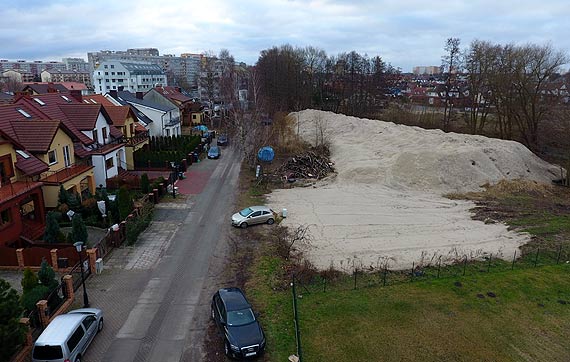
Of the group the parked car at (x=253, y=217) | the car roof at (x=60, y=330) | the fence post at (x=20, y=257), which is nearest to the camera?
the car roof at (x=60, y=330)

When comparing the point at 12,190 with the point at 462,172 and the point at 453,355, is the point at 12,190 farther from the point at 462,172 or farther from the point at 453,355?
the point at 462,172

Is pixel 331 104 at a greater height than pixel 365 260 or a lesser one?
greater

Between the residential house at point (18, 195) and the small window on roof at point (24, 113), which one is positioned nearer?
the residential house at point (18, 195)

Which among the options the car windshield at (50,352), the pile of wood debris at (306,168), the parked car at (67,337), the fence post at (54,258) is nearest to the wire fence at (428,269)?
the parked car at (67,337)

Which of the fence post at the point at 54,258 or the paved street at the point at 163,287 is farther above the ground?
the fence post at the point at 54,258

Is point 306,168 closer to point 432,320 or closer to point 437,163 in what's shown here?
point 437,163

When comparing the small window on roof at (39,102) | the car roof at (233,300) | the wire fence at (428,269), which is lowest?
the wire fence at (428,269)

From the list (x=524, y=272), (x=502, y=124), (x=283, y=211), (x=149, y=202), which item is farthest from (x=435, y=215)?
(x=502, y=124)

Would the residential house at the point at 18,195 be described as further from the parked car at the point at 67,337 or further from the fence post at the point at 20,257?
the parked car at the point at 67,337
